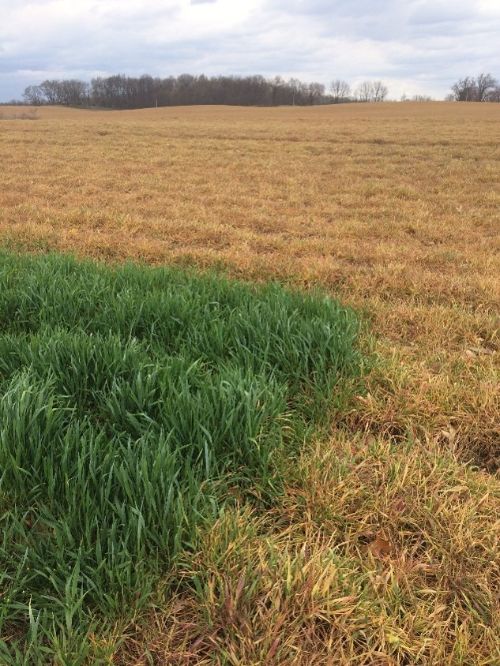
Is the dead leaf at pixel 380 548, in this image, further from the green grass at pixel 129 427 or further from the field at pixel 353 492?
the green grass at pixel 129 427

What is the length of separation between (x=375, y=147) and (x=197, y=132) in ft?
40.7

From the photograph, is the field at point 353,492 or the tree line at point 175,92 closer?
the field at point 353,492

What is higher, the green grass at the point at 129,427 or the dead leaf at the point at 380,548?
the green grass at the point at 129,427

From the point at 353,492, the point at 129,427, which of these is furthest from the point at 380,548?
the point at 129,427

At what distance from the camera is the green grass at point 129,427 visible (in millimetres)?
1679

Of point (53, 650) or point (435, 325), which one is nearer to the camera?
point (53, 650)

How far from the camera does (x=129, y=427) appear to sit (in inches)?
96.0

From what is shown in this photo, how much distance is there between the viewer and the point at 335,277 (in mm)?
5566

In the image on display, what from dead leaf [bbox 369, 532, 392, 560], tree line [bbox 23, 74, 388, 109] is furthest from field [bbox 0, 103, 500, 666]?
tree line [bbox 23, 74, 388, 109]

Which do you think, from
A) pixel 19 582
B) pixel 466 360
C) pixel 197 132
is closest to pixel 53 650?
pixel 19 582

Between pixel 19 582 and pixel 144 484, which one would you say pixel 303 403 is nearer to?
pixel 144 484

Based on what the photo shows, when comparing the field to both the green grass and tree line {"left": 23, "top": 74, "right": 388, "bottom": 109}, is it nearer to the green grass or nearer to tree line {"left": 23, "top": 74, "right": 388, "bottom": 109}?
the green grass

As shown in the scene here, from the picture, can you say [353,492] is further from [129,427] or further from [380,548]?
[129,427]

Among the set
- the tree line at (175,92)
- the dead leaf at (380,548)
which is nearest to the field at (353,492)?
the dead leaf at (380,548)
